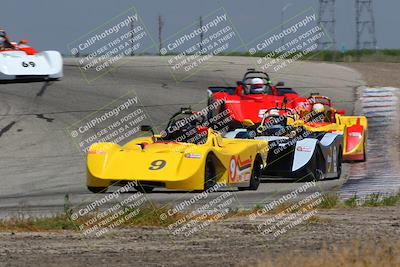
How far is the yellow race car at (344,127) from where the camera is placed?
23.0m

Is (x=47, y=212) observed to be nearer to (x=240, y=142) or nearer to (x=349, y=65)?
(x=240, y=142)

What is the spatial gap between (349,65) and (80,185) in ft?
104

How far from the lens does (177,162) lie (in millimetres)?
16406

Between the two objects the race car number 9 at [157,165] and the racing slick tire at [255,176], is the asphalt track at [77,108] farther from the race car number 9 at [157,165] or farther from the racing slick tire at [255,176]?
the race car number 9 at [157,165]

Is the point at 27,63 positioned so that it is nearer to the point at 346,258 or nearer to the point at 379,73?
the point at 379,73

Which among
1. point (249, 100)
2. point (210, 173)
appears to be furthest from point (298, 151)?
point (249, 100)

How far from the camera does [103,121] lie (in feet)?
92.8

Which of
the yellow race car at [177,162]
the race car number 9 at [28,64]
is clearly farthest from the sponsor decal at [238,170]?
the race car number 9 at [28,64]

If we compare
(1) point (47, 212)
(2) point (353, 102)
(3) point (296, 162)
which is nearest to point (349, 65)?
(2) point (353, 102)

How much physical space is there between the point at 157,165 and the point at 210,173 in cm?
100

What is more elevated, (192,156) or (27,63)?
(192,156)

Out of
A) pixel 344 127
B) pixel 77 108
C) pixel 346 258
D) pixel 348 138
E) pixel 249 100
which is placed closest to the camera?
pixel 346 258

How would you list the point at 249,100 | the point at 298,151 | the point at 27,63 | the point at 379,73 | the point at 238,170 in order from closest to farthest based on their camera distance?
the point at 238,170, the point at 298,151, the point at 249,100, the point at 27,63, the point at 379,73

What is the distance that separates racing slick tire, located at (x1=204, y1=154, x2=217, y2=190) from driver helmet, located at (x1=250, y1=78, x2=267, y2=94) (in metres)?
11.0
